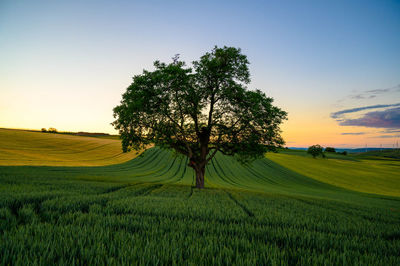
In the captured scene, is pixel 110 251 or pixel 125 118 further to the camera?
pixel 125 118

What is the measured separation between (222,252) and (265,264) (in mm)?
642

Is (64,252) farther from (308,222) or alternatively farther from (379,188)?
(379,188)

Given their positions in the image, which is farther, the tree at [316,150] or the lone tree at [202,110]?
the tree at [316,150]

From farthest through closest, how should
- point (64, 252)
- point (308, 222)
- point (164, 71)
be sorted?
Answer: 1. point (164, 71)
2. point (308, 222)
3. point (64, 252)

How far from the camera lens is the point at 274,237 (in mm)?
4262

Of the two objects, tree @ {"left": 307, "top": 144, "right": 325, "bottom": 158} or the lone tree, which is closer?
the lone tree

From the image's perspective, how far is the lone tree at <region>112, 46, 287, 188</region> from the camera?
56.9ft

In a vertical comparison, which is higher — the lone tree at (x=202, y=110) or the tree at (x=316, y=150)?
the lone tree at (x=202, y=110)

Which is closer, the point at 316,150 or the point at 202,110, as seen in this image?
the point at 202,110

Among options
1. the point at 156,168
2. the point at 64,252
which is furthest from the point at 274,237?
the point at 156,168

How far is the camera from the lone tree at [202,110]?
17328 mm

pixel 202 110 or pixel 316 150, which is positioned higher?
pixel 202 110

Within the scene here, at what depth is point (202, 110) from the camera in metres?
19.6

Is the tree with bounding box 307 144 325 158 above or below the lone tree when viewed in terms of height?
below
